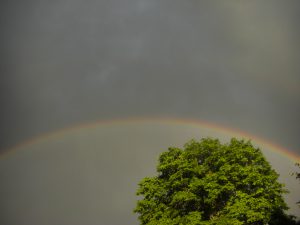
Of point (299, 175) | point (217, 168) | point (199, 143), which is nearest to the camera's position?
point (299, 175)

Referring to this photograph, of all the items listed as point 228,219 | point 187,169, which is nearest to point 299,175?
point 228,219

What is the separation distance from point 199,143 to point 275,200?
1196 centimetres

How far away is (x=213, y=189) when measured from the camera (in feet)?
137

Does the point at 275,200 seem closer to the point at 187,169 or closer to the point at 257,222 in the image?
the point at 257,222

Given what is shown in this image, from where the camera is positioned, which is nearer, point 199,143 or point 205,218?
point 205,218

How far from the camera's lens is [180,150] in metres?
48.0

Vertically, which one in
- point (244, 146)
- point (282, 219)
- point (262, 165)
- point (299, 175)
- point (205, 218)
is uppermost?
point (244, 146)

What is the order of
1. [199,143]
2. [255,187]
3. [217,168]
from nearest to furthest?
1. [255,187]
2. [217,168]
3. [199,143]

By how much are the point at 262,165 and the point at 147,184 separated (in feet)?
46.3

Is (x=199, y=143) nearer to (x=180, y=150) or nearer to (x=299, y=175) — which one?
(x=180, y=150)

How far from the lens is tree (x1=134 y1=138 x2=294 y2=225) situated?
132 feet

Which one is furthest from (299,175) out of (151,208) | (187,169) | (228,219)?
(151,208)

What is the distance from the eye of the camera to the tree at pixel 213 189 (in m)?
40.3

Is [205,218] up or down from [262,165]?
down
